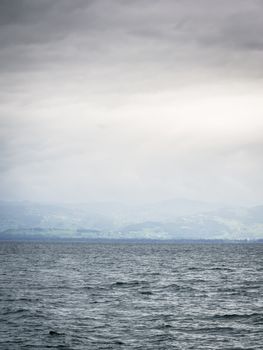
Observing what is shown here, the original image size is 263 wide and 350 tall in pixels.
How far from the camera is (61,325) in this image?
A: 5106 cm

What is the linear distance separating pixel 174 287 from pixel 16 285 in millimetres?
25565

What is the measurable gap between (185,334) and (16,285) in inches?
1727

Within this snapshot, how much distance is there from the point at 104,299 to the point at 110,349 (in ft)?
91.9

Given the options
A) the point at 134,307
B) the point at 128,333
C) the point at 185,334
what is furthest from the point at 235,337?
the point at 134,307

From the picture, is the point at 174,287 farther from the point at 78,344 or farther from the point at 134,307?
the point at 78,344

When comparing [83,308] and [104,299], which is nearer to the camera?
[83,308]

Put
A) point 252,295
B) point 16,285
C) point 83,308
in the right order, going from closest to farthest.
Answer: point 83,308, point 252,295, point 16,285

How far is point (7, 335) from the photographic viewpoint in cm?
4625

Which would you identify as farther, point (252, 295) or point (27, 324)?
point (252, 295)

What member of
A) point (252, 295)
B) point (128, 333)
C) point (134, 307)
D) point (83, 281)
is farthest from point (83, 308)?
point (83, 281)

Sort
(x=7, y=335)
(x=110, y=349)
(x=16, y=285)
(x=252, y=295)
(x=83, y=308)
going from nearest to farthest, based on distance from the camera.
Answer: (x=110, y=349) < (x=7, y=335) < (x=83, y=308) < (x=252, y=295) < (x=16, y=285)

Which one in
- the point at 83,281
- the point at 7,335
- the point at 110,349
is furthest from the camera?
the point at 83,281

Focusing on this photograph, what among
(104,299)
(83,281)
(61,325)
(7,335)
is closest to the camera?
(7,335)

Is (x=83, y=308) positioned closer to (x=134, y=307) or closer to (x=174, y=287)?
(x=134, y=307)
